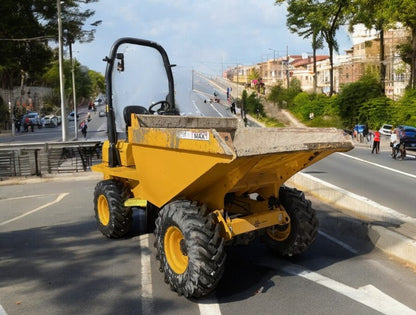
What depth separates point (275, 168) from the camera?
5.01 meters

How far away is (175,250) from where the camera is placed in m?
5.08

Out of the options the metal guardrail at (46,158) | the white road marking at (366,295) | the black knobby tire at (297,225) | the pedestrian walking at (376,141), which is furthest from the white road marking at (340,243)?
the pedestrian walking at (376,141)

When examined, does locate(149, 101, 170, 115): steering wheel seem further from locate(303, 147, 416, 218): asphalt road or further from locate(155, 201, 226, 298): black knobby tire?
locate(303, 147, 416, 218): asphalt road

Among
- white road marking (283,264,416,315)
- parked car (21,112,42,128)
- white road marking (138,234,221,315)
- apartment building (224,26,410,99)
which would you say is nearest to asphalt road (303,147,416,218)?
white road marking (283,264,416,315)

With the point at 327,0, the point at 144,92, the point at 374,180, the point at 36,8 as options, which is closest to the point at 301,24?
the point at 327,0

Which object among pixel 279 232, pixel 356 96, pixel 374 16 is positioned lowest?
pixel 279 232

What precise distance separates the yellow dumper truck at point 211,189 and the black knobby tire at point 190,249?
0.03 ft

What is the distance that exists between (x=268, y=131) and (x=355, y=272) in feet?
6.74

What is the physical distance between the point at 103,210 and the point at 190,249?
3238 millimetres

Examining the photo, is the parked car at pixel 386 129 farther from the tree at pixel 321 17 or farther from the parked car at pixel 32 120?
the parked car at pixel 32 120

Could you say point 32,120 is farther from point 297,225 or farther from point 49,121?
point 297,225

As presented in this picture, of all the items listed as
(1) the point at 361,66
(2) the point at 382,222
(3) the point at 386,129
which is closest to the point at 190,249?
(2) the point at 382,222

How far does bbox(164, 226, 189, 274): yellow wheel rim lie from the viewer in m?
4.95

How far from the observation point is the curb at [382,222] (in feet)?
18.6
